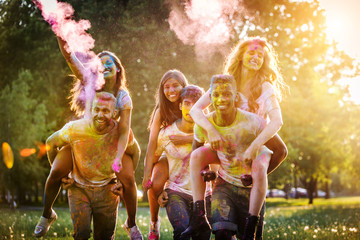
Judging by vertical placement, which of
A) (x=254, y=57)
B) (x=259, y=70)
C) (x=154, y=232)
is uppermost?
(x=254, y=57)

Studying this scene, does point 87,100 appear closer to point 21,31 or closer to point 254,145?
point 254,145

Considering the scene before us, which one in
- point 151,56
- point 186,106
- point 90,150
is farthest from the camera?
point 151,56

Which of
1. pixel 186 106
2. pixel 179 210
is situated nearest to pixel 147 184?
pixel 179 210

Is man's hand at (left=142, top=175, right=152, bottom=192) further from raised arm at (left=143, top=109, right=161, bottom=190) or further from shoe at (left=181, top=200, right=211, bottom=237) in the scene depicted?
shoe at (left=181, top=200, right=211, bottom=237)

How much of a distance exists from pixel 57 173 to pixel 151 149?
1239mm

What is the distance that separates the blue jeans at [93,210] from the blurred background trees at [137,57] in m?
2.96

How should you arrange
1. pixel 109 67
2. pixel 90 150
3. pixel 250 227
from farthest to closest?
1. pixel 109 67
2. pixel 90 150
3. pixel 250 227

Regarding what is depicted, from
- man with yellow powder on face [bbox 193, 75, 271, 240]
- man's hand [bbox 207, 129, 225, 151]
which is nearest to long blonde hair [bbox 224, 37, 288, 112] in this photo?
man with yellow powder on face [bbox 193, 75, 271, 240]

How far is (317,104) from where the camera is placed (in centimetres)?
2709

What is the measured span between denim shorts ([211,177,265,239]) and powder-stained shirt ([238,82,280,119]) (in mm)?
790

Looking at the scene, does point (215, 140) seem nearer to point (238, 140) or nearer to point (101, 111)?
point (238, 140)

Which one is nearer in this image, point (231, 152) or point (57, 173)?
point (231, 152)

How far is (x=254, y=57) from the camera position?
15.0 feet

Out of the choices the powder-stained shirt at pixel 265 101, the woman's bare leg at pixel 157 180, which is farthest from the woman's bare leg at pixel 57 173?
the powder-stained shirt at pixel 265 101
